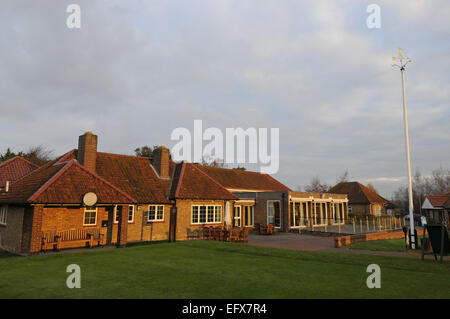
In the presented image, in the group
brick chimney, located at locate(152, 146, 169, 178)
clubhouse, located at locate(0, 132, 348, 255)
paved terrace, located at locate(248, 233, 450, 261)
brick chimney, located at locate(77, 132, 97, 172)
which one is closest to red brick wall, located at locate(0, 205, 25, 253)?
clubhouse, located at locate(0, 132, 348, 255)

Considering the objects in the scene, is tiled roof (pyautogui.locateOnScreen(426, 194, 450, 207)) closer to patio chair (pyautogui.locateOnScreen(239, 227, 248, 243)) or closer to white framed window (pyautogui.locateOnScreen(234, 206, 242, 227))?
white framed window (pyautogui.locateOnScreen(234, 206, 242, 227))

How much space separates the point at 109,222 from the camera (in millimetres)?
18391

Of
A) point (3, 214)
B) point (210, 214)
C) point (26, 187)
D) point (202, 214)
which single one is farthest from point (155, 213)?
point (3, 214)

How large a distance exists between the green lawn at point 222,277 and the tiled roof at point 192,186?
9071 mm

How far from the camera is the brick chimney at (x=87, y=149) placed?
20578mm

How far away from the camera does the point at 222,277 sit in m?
9.28

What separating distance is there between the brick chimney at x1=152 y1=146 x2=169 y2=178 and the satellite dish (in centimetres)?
803

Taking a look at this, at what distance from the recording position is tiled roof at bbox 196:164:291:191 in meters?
36.4

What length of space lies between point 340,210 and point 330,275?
27867mm

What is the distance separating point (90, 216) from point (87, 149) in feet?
15.3

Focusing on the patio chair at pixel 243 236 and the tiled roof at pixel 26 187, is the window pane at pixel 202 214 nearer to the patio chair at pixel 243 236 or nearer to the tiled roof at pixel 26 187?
the patio chair at pixel 243 236

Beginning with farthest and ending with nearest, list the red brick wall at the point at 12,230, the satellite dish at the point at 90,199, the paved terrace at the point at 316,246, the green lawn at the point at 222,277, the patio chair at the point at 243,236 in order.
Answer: the patio chair at the point at 243,236, the satellite dish at the point at 90,199, the red brick wall at the point at 12,230, the paved terrace at the point at 316,246, the green lawn at the point at 222,277

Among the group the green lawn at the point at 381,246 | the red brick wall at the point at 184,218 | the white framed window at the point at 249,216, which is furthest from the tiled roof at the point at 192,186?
the green lawn at the point at 381,246
